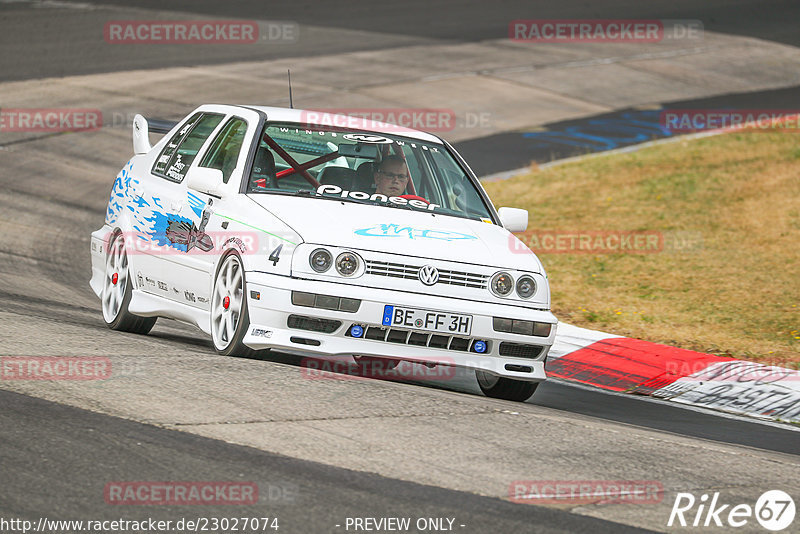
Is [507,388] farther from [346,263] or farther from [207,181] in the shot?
[207,181]

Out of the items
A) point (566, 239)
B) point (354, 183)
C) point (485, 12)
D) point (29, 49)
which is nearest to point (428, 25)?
point (485, 12)

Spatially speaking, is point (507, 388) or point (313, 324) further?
point (507, 388)

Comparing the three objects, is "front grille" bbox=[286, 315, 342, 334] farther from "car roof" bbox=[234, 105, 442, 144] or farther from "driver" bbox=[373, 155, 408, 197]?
"car roof" bbox=[234, 105, 442, 144]

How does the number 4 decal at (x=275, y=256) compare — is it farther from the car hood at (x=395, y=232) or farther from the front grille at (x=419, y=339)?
the front grille at (x=419, y=339)

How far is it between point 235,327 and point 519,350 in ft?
5.79

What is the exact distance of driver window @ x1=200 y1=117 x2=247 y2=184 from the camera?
8.50 m

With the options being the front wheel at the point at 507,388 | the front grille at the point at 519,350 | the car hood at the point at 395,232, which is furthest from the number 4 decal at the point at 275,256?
the front wheel at the point at 507,388

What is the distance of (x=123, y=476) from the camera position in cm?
508

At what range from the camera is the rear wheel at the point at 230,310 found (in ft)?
24.8

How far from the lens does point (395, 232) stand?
7.66m

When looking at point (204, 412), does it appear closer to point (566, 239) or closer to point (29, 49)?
point (566, 239)

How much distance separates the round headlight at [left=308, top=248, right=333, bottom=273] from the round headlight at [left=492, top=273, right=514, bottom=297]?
1.03m

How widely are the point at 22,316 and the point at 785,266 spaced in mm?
8384

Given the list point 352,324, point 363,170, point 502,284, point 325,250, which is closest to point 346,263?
point 325,250
